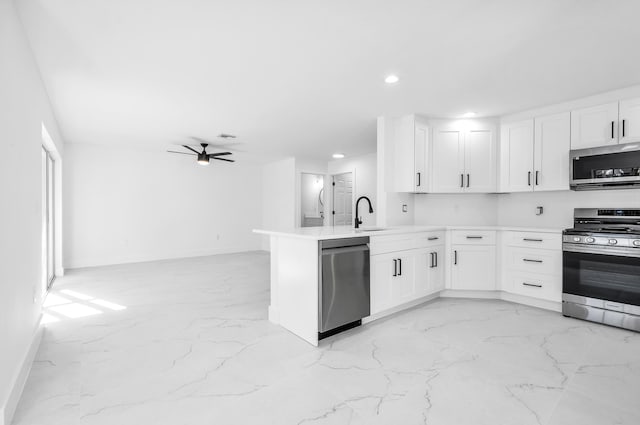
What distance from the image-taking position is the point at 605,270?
2.87m

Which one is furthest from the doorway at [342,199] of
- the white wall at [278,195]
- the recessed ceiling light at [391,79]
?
the recessed ceiling light at [391,79]

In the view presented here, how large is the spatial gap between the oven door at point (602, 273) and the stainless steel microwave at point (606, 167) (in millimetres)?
702

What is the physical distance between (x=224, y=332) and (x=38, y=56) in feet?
8.81

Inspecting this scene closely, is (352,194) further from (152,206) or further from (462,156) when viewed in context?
(152,206)

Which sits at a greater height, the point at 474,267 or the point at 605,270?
the point at 605,270

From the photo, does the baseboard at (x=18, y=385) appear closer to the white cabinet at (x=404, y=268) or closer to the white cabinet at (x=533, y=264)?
the white cabinet at (x=404, y=268)

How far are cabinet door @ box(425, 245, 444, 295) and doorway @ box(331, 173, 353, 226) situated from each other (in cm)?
381

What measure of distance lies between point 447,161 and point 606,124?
5.04ft

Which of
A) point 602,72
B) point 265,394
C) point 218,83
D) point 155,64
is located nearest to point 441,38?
point 602,72

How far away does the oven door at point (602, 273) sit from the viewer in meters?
2.73

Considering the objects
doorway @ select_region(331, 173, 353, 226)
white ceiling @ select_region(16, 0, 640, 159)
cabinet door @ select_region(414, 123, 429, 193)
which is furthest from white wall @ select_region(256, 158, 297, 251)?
cabinet door @ select_region(414, 123, 429, 193)

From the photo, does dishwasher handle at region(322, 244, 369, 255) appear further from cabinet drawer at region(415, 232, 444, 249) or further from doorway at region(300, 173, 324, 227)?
doorway at region(300, 173, 324, 227)

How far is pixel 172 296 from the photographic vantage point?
380 centimetres

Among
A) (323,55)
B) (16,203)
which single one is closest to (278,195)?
(323,55)
